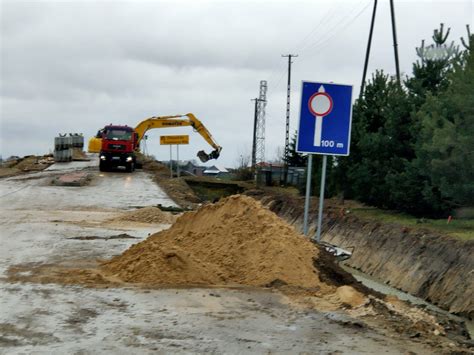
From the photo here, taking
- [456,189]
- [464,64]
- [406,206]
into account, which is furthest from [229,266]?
[406,206]

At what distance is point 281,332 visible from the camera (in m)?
7.05

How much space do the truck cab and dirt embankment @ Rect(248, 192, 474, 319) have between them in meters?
25.5

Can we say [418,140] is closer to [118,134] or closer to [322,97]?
[322,97]

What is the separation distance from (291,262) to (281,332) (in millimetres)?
2628

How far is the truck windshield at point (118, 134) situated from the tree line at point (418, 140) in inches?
747

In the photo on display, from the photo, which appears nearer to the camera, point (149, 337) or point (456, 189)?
point (149, 337)

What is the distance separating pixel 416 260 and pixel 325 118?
321 inches

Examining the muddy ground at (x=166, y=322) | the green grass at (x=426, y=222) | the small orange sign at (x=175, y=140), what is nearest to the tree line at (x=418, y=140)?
the green grass at (x=426, y=222)

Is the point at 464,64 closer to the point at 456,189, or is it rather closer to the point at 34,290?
the point at 456,189

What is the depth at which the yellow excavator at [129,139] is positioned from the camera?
47375 millimetres

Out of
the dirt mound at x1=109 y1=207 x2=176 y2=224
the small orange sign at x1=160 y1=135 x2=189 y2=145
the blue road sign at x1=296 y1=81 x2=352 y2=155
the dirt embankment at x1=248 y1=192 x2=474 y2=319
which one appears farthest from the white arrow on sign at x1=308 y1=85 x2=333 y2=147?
Result: the small orange sign at x1=160 y1=135 x2=189 y2=145

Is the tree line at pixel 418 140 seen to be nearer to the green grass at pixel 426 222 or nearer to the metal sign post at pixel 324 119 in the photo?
the green grass at pixel 426 222

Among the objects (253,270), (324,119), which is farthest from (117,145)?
(253,270)

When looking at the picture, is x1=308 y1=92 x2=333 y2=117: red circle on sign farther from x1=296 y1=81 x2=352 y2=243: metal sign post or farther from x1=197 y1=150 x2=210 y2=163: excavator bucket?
x1=197 y1=150 x2=210 y2=163: excavator bucket
